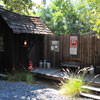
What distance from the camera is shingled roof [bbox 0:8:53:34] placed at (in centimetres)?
714

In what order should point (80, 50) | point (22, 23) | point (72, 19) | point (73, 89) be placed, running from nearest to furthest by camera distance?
point (73, 89), point (80, 50), point (22, 23), point (72, 19)

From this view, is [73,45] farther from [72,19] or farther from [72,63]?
[72,19]

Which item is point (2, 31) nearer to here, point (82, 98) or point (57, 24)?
point (82, 98)

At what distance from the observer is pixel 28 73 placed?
708 centimetres

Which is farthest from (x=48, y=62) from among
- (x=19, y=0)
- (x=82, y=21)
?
(x=82, y=21)

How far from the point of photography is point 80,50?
24.0 ft

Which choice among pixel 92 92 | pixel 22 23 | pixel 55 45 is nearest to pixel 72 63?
pixel 55 45

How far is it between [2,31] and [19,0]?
345 cm

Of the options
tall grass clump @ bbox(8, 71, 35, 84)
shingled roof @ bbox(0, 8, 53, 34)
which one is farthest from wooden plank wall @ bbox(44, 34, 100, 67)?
tall grass clump @ bbox(8, 71, 35, 84)

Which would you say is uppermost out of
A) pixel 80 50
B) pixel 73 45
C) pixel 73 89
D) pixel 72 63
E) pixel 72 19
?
pixel 72 19

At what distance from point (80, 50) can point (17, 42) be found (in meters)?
3.59

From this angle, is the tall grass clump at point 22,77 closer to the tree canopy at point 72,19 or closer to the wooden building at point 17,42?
the wooden building at point 17,42

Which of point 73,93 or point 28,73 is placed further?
point 28,73

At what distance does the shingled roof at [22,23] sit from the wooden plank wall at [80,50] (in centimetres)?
90
